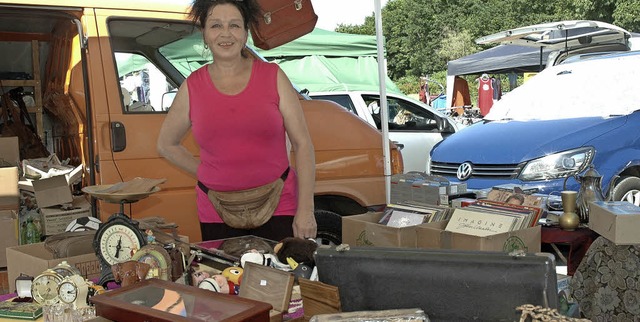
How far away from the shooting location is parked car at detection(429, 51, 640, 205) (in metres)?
5.71

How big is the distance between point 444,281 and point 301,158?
1264 millimetres

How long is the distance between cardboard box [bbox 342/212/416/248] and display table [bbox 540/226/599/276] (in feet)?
2.86

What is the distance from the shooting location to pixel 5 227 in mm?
3664

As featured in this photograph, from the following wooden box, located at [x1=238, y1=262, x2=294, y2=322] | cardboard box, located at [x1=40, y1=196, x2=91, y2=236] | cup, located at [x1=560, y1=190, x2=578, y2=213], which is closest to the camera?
wooden box, located at [x1=238, y1=262, x2=294, y2=322]

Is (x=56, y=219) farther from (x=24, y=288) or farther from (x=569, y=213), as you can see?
(x=569, y=213)

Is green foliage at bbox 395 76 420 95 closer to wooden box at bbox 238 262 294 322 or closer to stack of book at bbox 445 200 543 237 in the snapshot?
stack of book at bbox 445 200 543 237

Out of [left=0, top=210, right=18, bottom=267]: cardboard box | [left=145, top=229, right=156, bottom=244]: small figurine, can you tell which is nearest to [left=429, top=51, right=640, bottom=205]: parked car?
[left=0, top=210, right=18, bottom=267]: cardboard box

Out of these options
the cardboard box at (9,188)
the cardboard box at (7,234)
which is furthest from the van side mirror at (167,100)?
the cardboard box at (7,234)

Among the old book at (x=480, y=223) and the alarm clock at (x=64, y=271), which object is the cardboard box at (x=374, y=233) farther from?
the alarm clock at (x=64, y=271)

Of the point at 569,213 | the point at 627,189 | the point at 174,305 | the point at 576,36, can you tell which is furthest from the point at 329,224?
the point at 576,36

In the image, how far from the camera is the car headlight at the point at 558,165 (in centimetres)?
561

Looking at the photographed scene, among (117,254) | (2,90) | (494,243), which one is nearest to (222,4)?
(117,254)

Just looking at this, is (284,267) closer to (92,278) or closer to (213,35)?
(92,278)

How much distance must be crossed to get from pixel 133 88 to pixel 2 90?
1.58m
